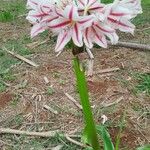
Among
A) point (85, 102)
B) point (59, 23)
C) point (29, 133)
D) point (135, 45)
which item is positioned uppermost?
point (59, 23)

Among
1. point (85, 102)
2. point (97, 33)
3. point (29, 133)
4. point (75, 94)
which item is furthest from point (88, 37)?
point (75, 94)

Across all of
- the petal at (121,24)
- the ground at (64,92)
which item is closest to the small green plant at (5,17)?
the ground at (64,92)

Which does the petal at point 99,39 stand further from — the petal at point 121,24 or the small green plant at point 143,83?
the small green plant at point 143,83

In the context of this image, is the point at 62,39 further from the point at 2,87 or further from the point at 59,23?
the point at 2,87

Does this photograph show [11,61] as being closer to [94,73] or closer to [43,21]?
[94,73]

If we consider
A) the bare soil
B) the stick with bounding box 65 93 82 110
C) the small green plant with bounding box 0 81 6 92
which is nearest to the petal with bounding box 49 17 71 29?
the bare soil

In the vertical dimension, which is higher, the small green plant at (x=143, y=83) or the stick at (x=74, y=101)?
the stick at (x=74, y=101)

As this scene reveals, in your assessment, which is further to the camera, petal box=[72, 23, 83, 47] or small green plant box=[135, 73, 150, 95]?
small green plant box=[135, 73, 150, 95]

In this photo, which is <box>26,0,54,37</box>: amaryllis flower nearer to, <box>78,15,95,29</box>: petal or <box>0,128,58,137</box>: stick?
<box>78,15,95,29</box>: petal
